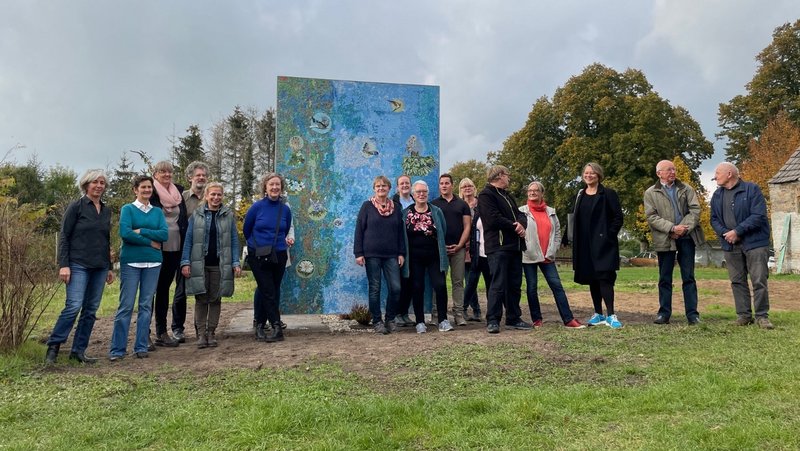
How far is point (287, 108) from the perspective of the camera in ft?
28.8

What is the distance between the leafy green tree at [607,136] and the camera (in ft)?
103

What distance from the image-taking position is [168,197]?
6883mm

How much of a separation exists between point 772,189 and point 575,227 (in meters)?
19.9

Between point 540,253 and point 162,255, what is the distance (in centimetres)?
458

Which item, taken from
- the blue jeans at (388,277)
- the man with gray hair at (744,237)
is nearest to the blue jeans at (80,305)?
the blue jeans at (388,277)

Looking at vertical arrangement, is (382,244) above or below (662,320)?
above

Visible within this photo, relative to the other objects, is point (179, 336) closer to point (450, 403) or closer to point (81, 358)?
point (81, 358)

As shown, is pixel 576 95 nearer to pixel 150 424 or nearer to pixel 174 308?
pixel 174 308

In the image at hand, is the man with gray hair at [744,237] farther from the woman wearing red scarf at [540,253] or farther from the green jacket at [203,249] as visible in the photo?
the green jacket at [203,249]

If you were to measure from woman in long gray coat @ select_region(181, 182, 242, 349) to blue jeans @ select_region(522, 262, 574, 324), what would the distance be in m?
3.64

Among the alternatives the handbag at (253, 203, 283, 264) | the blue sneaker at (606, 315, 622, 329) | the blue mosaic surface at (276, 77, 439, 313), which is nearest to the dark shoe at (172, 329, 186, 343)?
the handbag at (253, 203, 283, 264)

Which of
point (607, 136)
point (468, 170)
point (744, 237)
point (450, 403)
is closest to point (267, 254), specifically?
point (450, 403)

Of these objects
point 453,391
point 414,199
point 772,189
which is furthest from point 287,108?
point 772,189

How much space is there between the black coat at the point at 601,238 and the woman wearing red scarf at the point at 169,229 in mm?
4845
